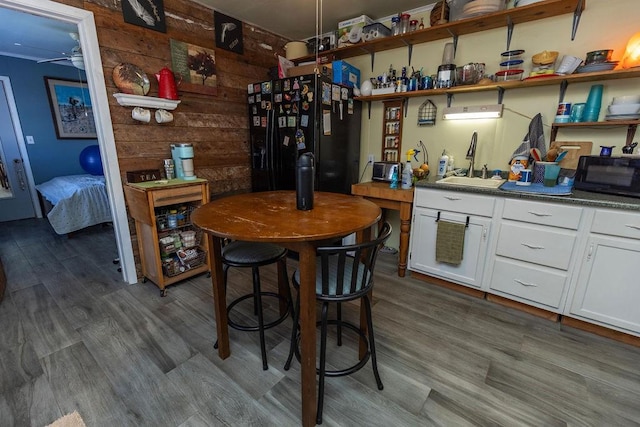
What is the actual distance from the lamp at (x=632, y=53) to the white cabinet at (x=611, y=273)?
3.29 ft

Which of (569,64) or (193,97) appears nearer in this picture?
(569,64)

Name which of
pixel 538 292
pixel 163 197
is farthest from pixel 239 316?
pixel 538 292

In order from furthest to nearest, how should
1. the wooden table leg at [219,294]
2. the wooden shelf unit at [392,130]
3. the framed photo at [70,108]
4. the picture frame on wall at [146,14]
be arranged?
1. the framed photo at [70,108]
2. the wooden shelf unit at [392,130]
3. the picture frame on wall at [146,14]
4. the wooden table leg at [219,294]

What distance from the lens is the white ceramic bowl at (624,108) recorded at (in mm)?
1865

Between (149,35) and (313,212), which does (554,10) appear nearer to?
(313,212)

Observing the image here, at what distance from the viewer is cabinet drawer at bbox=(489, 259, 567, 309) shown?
193 cm

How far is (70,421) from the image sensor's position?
1278mm

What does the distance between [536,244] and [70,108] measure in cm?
680

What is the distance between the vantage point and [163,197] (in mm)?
2203

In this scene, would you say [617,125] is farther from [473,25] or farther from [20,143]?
[20,143]

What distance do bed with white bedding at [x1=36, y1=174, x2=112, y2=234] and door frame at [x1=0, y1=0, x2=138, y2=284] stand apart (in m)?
1.66

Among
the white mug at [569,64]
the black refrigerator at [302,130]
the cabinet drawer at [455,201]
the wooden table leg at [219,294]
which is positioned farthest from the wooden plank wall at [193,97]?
the white mug at [569,64]

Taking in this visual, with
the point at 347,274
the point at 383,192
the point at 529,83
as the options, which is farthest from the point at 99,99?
the point at 529,83

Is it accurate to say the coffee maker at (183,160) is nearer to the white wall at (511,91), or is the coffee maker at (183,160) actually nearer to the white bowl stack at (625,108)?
the white wall at (511,91)
